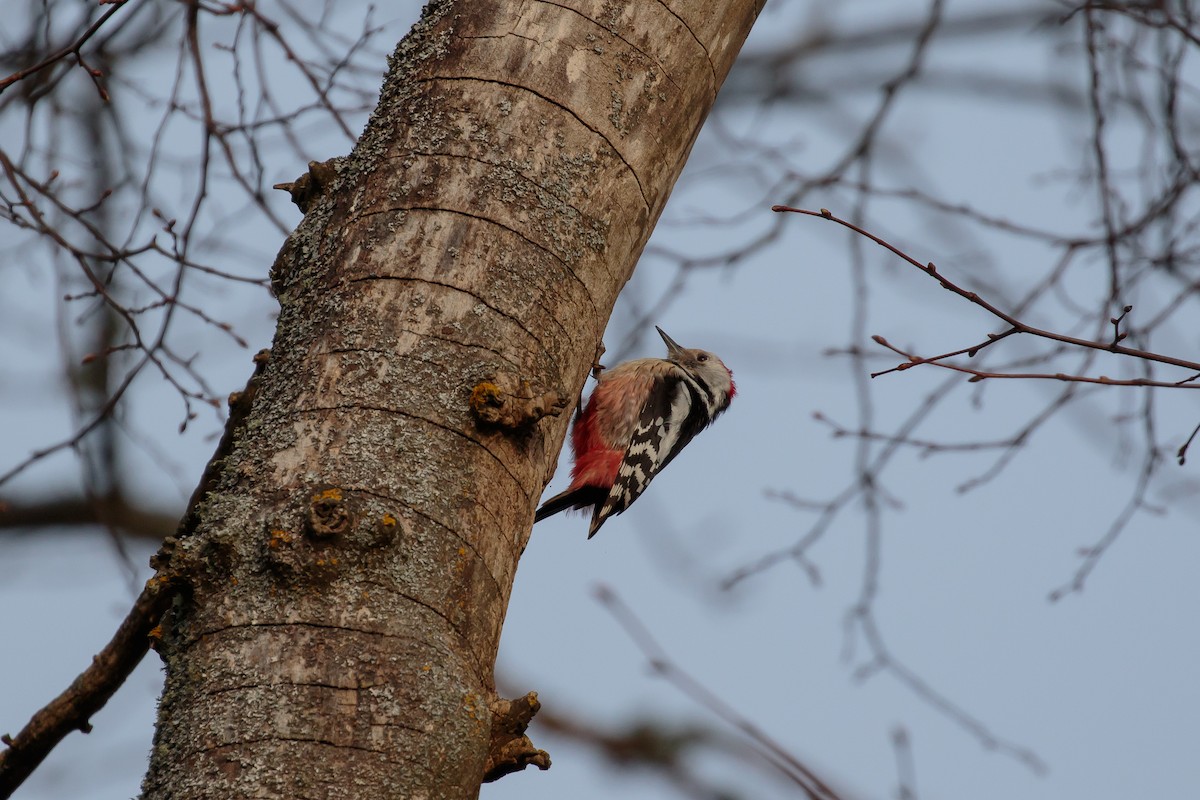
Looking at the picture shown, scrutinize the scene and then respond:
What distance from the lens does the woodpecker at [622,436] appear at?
16.5 ft

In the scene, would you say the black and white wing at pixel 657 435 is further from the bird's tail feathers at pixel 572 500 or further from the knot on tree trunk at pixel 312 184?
the knot on tree trunk at pixel 312 184

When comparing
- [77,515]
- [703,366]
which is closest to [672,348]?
[703,366]

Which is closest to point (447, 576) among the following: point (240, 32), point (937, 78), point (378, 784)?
point (378, 784)

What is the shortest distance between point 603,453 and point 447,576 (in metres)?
3.38

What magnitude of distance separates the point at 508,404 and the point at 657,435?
3311 mm

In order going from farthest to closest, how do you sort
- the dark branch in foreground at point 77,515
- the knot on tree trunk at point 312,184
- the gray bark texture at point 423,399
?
the dark branch in foreground at point 77,515
the knot on tree trunk at point 312,184
the gray bark texture at point 423,399

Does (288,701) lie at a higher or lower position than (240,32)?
lower

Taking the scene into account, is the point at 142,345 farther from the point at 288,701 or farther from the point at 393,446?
the point at 288,701

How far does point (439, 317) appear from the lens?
78.4 inches

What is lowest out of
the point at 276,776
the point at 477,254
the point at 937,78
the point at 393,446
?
the point at 276,776

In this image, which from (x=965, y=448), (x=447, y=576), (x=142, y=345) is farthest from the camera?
(x=965, y=448)

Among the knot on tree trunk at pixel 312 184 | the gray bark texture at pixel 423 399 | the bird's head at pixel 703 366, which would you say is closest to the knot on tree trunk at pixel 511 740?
the gray bark texture at pixel 423 399

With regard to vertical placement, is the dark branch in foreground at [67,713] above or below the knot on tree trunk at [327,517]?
below

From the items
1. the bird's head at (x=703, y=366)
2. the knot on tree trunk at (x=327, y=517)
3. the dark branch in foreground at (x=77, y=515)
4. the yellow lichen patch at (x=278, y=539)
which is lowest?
the yellow lichen patch at (x=278, y=539)
